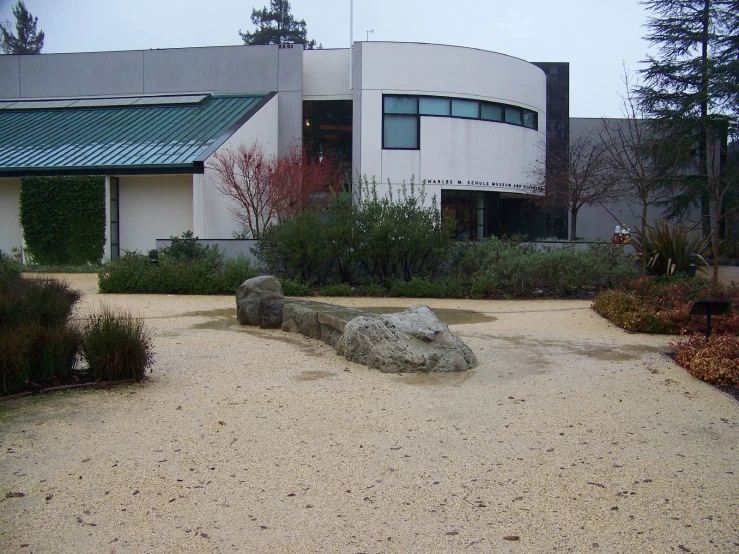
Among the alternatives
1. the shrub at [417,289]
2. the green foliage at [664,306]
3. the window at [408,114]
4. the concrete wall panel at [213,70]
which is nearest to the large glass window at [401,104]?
the window at [408,114]

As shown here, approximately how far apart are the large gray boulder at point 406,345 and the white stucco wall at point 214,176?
13036 millimetres

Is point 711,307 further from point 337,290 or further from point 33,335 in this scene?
point 337,290

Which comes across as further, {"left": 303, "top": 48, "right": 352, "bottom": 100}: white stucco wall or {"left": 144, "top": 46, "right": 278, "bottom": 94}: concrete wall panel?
{"left": 144, "top": 46, "right": 278, "bottom": 94}: concrete wall panel

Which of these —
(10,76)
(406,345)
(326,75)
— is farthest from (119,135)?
(406,345)

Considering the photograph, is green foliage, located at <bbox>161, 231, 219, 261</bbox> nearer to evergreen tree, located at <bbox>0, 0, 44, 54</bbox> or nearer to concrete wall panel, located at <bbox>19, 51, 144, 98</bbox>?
concrete wall panel, located at <bbox>19, 51, 144, 98</bbox>

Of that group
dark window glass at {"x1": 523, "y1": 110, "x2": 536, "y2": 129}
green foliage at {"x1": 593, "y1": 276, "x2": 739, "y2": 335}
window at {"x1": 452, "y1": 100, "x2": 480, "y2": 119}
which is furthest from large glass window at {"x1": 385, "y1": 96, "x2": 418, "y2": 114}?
green foliage at {"x1": 593, "y1": 276, "x2": 739, "y2": 335}

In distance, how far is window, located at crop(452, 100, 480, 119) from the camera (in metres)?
24.3

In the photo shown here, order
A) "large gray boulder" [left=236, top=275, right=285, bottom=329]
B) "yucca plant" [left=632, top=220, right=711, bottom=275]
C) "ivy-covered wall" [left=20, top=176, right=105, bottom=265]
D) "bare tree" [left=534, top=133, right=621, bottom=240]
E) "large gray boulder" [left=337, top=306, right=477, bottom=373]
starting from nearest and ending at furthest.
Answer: "large gray boulder" [left=337, top=306, right=477, bottom=373] → "large gray boulder" [left=236, top=275, right=285, bottom=329] → "yucca plant" [left=632, top=220, right=711, bottom=275] → "ivy-covered wall" [left=20, top=176, right=105, bottom=265] → "bare tree" [left=534, top=133, right=621, bottom=240]

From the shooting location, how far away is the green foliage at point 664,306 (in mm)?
10031

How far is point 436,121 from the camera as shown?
2375 centimetres

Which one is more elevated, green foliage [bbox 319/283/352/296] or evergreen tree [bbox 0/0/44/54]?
evergreen tree [bbox 0/0/44/54]

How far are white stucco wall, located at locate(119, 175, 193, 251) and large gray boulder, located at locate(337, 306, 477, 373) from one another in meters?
14.9

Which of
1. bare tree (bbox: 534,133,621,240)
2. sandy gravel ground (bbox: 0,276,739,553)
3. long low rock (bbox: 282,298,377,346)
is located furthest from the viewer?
bare tree (bbox: 534,133,621,240)

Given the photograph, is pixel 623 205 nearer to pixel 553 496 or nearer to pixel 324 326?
pixel 324 326
